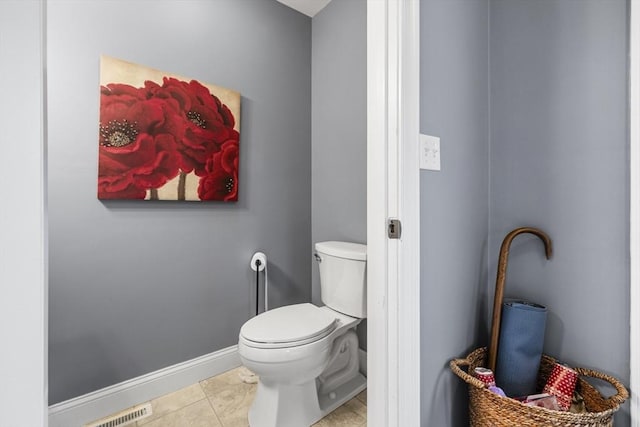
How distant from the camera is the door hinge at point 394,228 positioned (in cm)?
87

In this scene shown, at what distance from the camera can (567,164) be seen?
42.5 inches

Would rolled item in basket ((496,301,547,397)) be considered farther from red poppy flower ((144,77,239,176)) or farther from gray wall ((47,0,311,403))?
red poppy flower ((144,77,239,176))

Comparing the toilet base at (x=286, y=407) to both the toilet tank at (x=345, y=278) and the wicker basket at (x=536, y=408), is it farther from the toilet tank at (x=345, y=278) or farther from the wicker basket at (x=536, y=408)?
the wicker basket at (x=536, y=408)

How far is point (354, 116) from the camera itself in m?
1.87

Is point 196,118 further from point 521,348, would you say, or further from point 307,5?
point 521,348

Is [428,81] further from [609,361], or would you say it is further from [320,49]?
[320,49]

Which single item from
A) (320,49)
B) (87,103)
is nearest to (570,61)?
(320,49)

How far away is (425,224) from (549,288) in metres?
0.62

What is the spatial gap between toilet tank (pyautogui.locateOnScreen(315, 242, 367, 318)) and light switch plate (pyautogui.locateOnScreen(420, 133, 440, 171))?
2.17 ft

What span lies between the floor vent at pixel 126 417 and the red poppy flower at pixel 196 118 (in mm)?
1250

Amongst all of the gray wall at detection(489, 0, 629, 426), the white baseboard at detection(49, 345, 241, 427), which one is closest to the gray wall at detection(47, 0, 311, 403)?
the white baseboard at detection(49, 345, 241, 427)

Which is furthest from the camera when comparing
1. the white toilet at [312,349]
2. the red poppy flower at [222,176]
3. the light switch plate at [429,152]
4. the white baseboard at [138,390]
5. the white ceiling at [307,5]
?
the white ceiling at [307,5]

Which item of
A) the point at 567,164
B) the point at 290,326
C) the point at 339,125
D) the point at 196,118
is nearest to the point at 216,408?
the point at 290,326
